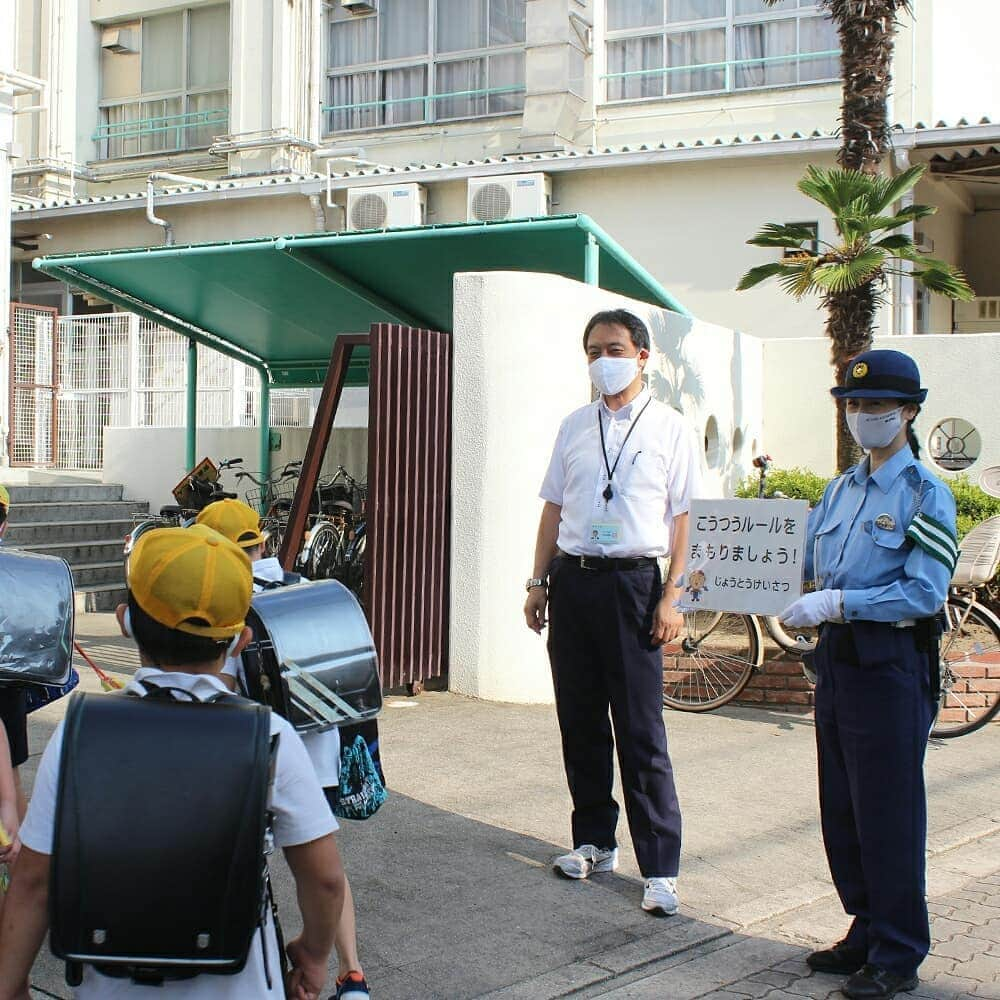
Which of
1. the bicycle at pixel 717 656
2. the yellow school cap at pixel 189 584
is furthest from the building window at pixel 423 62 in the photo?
the yellow school cap at pixel 189 584

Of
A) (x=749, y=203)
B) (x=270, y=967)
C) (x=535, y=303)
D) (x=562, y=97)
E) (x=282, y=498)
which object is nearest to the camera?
(x=270, y=967)

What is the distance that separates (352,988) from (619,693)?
1.73m

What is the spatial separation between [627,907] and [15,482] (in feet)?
38.3

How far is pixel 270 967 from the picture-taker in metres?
2.31

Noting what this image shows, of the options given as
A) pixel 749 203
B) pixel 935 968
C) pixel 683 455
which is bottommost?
pixel 935 968

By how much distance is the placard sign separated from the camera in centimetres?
427

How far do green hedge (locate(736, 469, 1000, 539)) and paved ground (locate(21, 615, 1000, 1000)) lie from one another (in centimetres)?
314

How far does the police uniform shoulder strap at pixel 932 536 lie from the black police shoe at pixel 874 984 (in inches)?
47.0

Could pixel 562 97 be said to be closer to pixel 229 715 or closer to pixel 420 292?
pixel 420 292

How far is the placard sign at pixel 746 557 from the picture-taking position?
427cm

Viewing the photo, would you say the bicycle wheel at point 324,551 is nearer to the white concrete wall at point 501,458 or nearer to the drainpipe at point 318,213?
the white concrete wall at point 501,458

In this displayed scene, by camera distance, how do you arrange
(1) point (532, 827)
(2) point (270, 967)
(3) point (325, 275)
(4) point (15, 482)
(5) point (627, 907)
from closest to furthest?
(2) point (270, 967) → (5) point (627, 907) → (1) point (532, 827) → (3) point (325, 275) → (4) point (15, 482)

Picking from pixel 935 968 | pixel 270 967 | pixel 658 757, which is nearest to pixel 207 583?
pixel 270 967

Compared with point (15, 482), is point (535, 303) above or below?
above
